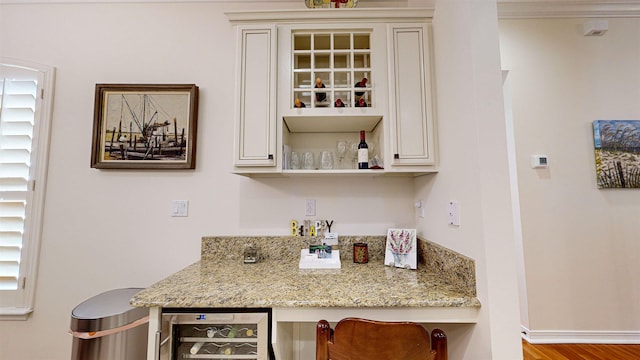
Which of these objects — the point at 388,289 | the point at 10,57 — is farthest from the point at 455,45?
the point at 10,57

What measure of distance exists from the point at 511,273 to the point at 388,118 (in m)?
0.95

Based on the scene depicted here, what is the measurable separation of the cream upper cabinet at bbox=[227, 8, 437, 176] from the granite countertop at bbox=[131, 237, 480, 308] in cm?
58

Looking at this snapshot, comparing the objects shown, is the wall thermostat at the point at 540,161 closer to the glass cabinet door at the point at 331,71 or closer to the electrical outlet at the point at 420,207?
the electrical outlet at the point at 420,207

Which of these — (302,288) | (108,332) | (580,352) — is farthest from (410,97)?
(580,352)

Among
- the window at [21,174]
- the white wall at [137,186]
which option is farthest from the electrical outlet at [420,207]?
the window at [21,174]

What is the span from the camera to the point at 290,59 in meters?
1.52

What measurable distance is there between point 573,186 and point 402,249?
1856mm

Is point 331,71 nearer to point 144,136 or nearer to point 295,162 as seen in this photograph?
point 295,162

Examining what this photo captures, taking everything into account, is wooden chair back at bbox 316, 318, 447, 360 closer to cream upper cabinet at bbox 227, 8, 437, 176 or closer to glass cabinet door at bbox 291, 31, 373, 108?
cream upper cabinet at bbox 227, 8, 437, 176

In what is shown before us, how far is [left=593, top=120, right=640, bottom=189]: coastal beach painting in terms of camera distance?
2102 millimetres

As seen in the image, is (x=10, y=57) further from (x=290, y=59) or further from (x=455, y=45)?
(x=455, y=45)

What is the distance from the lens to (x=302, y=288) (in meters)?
1.14

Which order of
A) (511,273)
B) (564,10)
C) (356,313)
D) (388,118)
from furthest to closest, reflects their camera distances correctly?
(564,10)
(388,118)
(356,313)
(511,273)

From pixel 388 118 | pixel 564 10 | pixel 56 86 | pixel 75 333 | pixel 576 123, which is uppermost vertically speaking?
pixel 564 10
